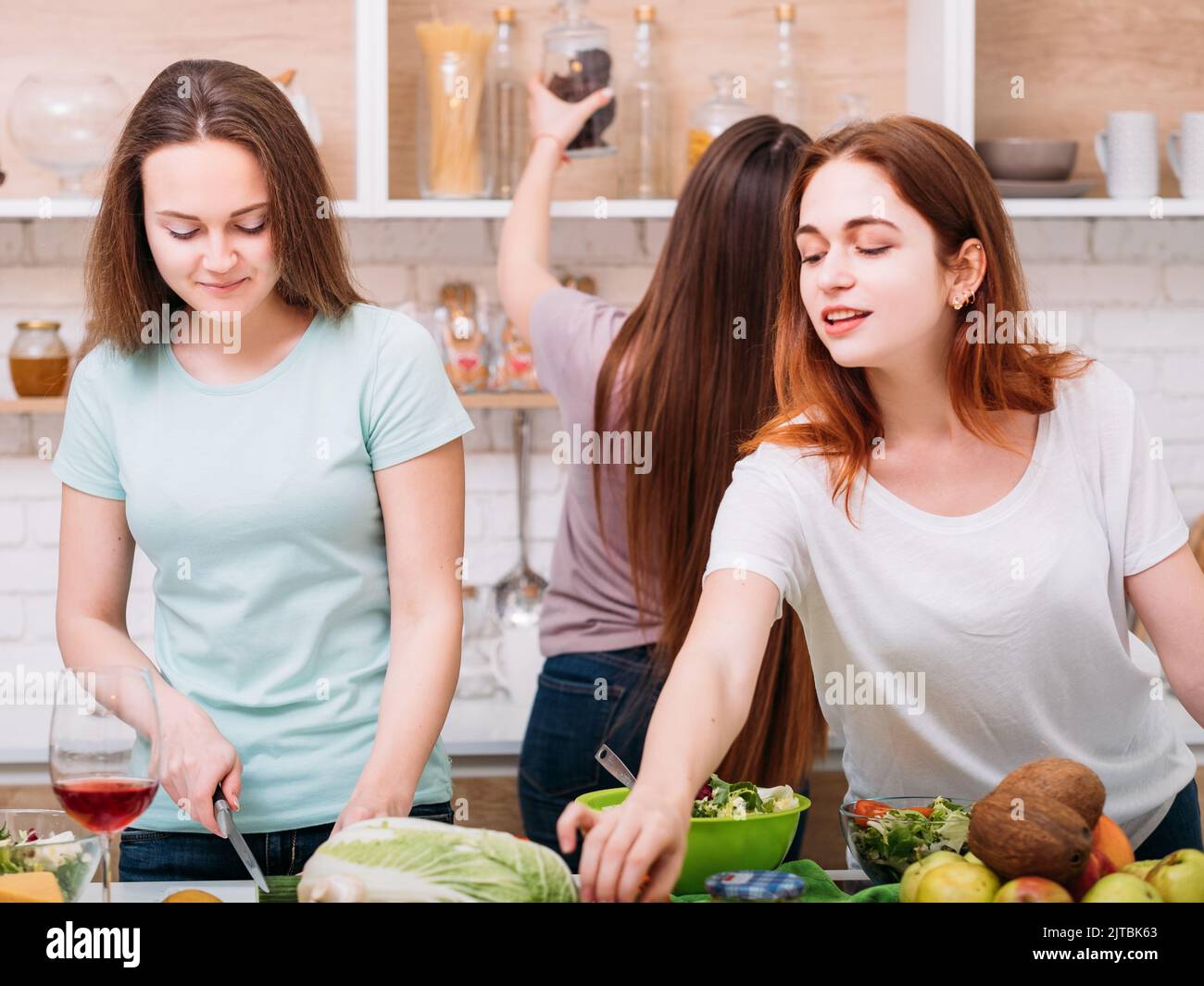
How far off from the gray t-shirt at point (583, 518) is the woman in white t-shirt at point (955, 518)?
58 centimetres

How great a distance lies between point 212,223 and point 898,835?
844mm

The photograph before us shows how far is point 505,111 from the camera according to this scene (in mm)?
2516

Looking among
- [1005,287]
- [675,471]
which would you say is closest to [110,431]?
[675,471]

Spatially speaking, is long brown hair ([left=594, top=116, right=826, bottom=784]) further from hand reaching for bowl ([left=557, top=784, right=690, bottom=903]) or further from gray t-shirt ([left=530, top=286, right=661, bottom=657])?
hand reaching for bowl ([left=557, top=784, right=690, bottom=903])

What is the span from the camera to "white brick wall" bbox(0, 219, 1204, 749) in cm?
265

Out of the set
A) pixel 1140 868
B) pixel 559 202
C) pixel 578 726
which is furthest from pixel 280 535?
pixel 559 202

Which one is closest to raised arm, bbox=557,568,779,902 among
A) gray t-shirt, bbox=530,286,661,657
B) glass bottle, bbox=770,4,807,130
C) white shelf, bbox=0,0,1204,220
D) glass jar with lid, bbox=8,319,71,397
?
gray t-shirt, bbox=530,286,661,657

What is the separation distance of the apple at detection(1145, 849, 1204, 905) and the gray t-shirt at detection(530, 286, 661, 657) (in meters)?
1.04

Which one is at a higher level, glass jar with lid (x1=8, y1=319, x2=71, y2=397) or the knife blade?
glass jar with lid (x1=8, y1=319, x2=71, y2=397)

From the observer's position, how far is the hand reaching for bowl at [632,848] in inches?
34.9

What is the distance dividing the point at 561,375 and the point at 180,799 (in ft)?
3.11

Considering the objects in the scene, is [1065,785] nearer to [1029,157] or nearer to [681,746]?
[681,746]

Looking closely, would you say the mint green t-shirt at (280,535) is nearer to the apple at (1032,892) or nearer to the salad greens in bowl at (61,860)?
the salad greens in bowl at (61,860)
